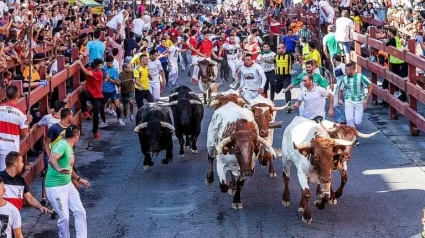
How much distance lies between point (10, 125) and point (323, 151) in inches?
184

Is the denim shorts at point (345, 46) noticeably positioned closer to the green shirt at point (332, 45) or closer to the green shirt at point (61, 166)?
the green shirt at point (332, 45)

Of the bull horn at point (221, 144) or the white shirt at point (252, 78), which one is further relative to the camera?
the white shirt at point (252, 78)

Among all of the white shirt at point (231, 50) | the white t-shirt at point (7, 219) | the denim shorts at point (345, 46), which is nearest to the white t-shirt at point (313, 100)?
the white t-shirt at point (7, 219)

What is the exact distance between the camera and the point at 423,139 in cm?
1852

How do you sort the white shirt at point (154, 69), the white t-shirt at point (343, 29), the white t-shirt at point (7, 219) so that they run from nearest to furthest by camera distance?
the white t-shirt at point (7, 219), the white shirt at point (154, 69), the white t-shirt at point (343, 29)

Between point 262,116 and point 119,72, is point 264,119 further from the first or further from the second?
point 119,72

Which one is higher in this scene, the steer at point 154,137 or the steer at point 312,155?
the steer at point 312,155

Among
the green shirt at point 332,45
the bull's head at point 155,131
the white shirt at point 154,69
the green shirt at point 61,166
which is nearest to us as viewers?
the green shirt at point 61,166

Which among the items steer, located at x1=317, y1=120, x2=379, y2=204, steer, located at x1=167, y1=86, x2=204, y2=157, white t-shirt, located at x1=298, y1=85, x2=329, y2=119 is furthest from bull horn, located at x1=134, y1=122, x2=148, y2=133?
steer, located at x1=317, y1=120, x2=379, y2=204

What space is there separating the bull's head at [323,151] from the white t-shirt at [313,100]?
335 cm

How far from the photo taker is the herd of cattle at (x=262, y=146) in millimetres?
12375

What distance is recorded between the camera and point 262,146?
47.5ft

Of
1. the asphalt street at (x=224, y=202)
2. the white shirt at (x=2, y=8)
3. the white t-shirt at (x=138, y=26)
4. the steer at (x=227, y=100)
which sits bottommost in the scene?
the asphalt street at (x=224, y=202)

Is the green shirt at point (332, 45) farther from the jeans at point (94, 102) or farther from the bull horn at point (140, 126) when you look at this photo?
the bull horn at point (140, 126)
